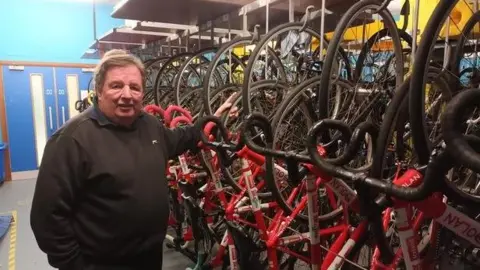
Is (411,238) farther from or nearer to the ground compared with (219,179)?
farther from the ground

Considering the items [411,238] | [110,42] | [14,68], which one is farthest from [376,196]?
[14,68]

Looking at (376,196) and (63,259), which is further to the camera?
(63,259)

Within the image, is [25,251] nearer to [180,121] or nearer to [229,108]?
[180,121]

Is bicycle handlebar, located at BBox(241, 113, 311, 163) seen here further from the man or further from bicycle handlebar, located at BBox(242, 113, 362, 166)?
the man

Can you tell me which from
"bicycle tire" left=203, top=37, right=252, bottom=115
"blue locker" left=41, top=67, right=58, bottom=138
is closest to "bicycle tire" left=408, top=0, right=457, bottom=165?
"bicycle tire" left=203, top=37, right=252, bottom=115

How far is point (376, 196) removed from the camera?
39.5 inches

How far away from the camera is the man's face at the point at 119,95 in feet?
5.27

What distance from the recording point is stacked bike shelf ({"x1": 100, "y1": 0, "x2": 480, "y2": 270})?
3.12 feet

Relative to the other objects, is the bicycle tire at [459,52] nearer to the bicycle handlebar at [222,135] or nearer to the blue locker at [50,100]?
the bicycle handlebar at [222,135]

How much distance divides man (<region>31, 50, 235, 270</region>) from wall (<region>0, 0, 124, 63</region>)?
21.7 feet

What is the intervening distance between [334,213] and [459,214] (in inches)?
44.5

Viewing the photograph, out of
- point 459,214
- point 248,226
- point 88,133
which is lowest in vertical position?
point 248,226

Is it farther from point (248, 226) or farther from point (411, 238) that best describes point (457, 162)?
point (248, 226)

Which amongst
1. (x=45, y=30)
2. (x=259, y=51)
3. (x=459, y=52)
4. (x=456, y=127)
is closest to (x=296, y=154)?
(x=456, y=127)
